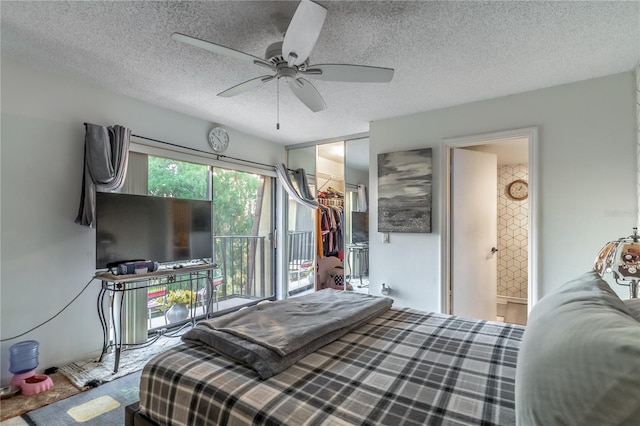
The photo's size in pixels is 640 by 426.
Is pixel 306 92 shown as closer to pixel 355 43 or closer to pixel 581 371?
pixel 355 43

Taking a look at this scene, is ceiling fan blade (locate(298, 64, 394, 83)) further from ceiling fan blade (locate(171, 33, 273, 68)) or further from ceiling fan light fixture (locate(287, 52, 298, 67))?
ceiling fan blade (locate(171, 33, 273, 68))

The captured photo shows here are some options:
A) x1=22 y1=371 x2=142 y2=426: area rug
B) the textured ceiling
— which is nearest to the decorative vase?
x1=22 y1=371 x2=142 y2=426: area rug

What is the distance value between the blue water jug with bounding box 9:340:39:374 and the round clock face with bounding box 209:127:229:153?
2.46 m

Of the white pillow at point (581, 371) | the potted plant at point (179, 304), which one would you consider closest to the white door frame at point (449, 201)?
the white pillow at point (581, 371)

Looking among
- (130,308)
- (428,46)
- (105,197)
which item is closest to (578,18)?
(428,46)

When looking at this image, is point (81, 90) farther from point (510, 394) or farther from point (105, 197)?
point (510, 394)

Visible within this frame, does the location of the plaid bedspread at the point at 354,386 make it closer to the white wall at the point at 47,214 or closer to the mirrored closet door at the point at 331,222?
the white wall at the point at 47,214

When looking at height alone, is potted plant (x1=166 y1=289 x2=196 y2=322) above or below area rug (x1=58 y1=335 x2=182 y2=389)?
above

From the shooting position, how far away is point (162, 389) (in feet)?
3.90

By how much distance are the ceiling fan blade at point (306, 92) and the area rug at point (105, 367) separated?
2.52 meters

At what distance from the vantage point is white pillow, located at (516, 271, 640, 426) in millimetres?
584

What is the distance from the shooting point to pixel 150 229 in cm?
285

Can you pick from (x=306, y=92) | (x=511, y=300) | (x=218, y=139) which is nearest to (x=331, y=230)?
(x=218, y=139)

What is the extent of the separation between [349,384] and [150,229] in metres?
2.47
